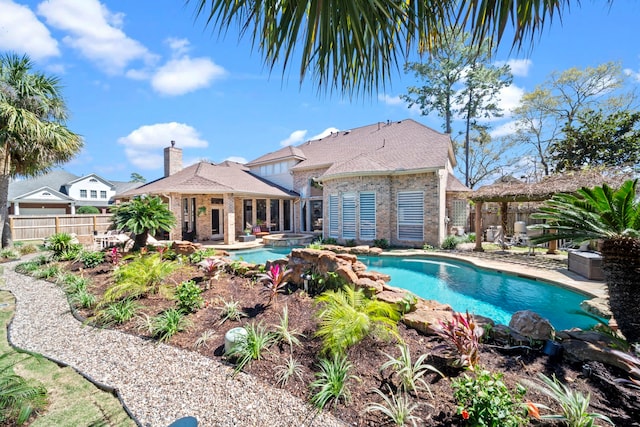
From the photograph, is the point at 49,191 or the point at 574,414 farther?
the point at 49,191

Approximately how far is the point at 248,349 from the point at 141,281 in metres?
3.63

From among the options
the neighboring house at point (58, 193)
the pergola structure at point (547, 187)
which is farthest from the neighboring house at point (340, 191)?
the neighboring house at point (58, 193)

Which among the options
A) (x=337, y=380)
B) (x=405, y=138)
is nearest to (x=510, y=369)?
(x=337, y=380)

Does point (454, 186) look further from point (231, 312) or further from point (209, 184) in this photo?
point (231, 312)

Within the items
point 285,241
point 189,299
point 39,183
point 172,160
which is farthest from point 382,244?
point 39,183

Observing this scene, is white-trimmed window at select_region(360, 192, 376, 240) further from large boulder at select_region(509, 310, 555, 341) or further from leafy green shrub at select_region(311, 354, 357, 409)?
leafy green shrub at select_region(311, 354, 357, 409)

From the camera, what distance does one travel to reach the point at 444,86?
A: 2677 cm

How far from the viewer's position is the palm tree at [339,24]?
164 cm

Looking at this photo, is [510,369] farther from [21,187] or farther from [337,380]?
[21,187]

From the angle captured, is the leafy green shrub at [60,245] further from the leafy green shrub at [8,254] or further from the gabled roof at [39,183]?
the gabled roof at [39,183]

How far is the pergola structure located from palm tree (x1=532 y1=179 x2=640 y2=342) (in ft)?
28.0

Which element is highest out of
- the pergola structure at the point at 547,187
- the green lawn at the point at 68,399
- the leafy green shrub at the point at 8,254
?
the pergola structure at the point at 547,187

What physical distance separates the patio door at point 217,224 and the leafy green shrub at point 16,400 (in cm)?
1579

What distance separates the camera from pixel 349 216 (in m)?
16.0
